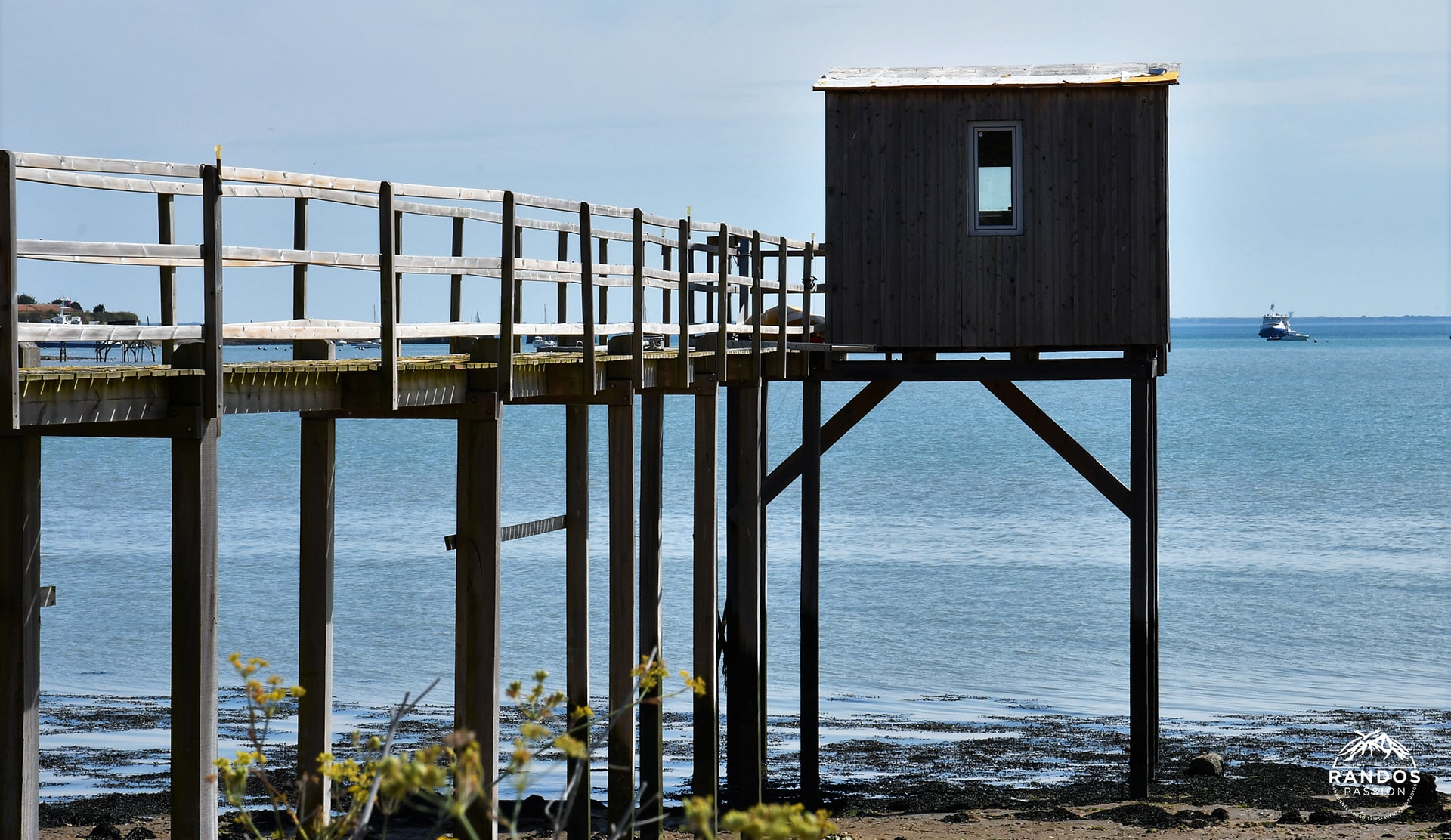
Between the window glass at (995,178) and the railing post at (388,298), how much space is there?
7.06 m

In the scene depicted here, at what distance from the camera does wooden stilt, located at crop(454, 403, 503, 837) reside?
291 inches

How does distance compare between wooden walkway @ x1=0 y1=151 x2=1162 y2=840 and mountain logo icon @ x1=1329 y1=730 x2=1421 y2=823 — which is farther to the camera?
mountain logo icon @ x1=1329 y1=730 x2=1421 y2=823

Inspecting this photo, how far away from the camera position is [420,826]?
1141cm

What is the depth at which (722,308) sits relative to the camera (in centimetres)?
1035

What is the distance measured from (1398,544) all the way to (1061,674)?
15.8 metres

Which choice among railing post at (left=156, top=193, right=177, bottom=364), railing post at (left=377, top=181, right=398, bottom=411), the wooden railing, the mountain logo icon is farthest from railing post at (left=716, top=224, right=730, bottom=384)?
the mountain logo icon

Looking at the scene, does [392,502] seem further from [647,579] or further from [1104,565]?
[647,579]

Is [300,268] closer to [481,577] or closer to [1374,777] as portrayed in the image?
[481,577]

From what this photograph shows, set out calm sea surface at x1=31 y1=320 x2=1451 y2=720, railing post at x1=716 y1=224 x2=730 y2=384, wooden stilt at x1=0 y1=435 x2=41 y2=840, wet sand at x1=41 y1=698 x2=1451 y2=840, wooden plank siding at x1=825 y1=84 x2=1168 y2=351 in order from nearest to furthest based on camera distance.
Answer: wooden stilt at x1=0 y1=435 x2=41 y2=840, railing post at x1=716 y1=224 x2=730 y2=384, wet sand at x1=41 y1=698 x2=1451 y2=840, wooden plank siding at x1=825 y1=84 x2=1168 y2=351, calm sea surface at x1=31 y1=320 x2=1451 y2=720

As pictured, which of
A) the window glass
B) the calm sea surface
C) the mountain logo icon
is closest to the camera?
the mountain logo icon

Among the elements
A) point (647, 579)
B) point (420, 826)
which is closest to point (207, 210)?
point (647, 579)

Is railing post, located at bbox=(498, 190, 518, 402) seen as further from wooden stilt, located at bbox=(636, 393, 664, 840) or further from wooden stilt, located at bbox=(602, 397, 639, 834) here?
wooden stilt, located at bbox=(636, 393, 664, 840)

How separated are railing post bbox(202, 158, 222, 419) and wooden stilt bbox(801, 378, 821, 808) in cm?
740

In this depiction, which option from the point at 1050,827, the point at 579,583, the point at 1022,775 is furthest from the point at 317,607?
the point at 1022,775
